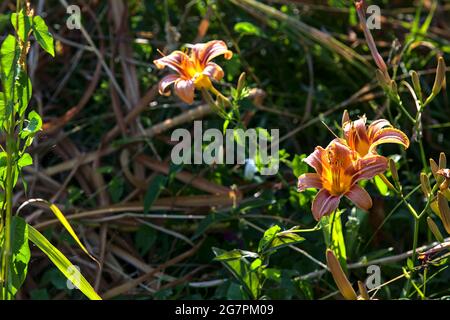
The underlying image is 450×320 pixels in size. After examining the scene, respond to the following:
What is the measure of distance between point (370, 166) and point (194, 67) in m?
0.54

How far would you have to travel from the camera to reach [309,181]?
1364mm

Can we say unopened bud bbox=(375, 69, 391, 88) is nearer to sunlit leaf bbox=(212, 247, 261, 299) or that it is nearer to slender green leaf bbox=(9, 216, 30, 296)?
sunlit leaf bbox=(212, 247, 261, 299)

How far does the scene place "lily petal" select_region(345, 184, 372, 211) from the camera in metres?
1.32

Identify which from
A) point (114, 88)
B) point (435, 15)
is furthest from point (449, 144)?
point (114, 88)

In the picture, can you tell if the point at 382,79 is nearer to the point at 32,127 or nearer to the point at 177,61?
the point at 177,61

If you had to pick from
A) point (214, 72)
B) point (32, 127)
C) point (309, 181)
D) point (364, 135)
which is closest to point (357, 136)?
point (364, 135)

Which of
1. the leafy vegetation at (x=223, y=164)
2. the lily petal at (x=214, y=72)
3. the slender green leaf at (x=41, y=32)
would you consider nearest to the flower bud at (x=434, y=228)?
the leafy vegetation at (x=223, y=164)

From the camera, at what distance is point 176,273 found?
6.79 ft

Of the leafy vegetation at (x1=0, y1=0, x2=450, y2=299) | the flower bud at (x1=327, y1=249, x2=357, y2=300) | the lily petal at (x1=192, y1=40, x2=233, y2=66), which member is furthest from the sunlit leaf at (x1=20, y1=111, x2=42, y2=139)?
the flower bud at (x1=327, y1=249, x2=357, y2=300)

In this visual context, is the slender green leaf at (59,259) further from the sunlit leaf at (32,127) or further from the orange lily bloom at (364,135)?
the orange lily bloom at (364,135)

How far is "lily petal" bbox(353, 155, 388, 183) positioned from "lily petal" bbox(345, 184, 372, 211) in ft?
0.08
